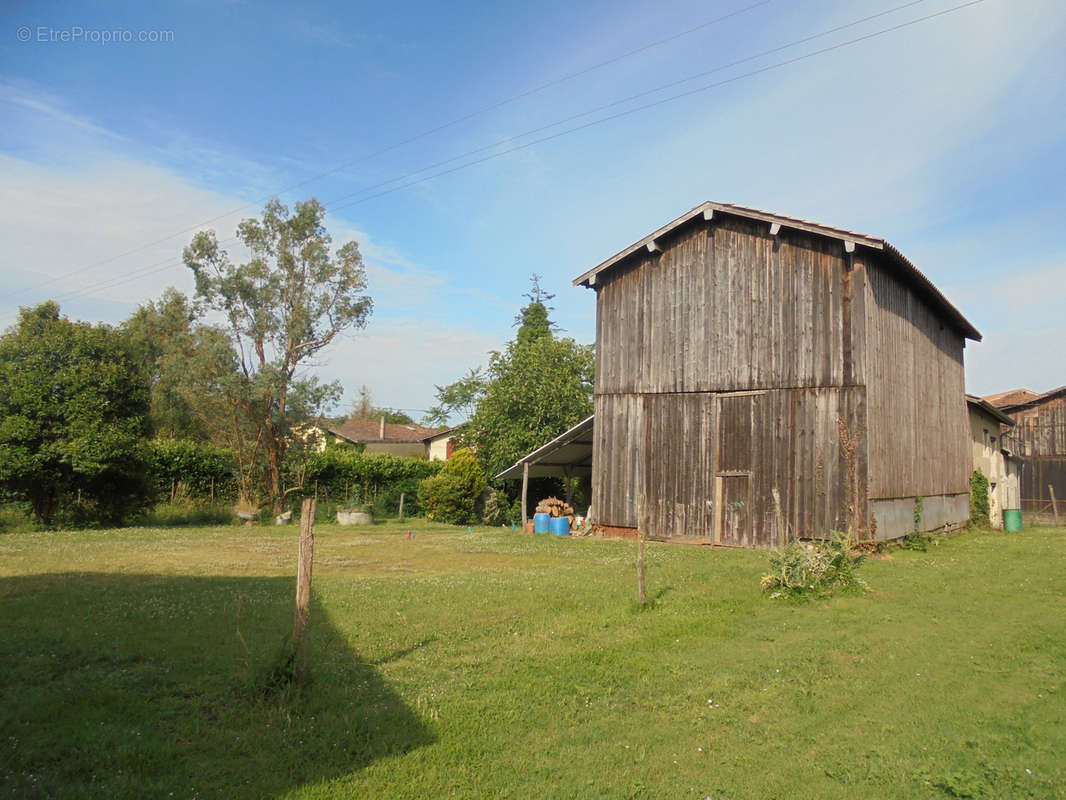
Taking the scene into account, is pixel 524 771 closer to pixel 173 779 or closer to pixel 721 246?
pixel 173 779

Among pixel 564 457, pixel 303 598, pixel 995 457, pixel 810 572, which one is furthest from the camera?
pixel 995 457

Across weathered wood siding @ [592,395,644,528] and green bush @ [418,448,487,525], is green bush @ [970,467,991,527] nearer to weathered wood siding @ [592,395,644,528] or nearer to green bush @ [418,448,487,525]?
weathered wood siding @ [592,395,644,528]

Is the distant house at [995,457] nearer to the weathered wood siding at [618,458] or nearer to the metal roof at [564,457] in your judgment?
the metal roof at [564,457]

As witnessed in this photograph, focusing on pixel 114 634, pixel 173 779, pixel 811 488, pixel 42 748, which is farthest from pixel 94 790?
pixel 811 488

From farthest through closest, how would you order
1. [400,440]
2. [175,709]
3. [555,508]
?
1. [400,440]
2. [555,508]
3. [175,709]

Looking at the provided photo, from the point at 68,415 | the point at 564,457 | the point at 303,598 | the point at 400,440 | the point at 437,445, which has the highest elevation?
the point at 400,440

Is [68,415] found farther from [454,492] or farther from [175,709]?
[175,709]

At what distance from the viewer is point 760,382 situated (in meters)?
19.1

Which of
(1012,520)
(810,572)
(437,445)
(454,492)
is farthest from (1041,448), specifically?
(437,445)

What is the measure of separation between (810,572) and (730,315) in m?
9.27

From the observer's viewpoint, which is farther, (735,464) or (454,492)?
(454,492)

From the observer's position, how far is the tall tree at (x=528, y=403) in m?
33.0

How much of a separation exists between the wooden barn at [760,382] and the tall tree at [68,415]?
45.3 feet

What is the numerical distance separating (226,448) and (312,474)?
3501mm
